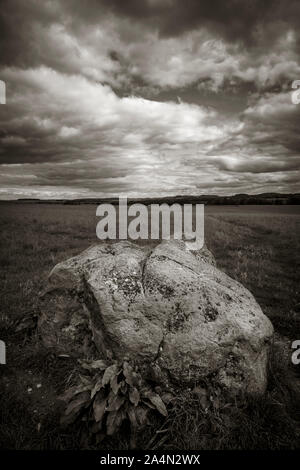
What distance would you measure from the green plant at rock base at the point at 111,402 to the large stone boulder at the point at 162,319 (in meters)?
0.45

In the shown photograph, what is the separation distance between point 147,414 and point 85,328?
7.83 feet

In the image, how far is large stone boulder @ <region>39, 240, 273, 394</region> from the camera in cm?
489

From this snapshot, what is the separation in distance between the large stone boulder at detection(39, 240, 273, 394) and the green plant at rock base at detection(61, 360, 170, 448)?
45 cm

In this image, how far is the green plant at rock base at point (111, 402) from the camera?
4.11 meters

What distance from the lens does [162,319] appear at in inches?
203

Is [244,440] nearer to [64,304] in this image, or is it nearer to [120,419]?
[120,419]

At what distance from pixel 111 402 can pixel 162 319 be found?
1.65 meters
